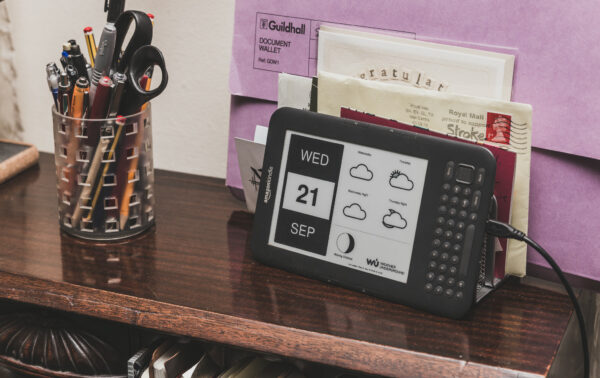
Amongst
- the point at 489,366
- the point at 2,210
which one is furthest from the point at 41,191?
the point at 489,366

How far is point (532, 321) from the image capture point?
63 cm

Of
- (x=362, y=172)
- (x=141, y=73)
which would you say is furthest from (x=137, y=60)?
(x=362, y=172)

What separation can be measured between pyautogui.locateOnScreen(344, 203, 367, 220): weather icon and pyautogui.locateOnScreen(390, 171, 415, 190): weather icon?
39 mm

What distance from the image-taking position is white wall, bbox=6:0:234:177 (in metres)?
0.90

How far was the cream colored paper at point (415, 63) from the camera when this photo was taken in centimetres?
66

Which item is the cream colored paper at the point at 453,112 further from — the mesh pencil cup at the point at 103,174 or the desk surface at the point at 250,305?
the mesh pencil cup at the point at 103,174

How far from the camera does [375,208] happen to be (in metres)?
0.65

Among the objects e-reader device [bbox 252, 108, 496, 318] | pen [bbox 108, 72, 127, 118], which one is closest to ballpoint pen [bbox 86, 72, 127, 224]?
pen [bbox 108, 72, 127, 118]

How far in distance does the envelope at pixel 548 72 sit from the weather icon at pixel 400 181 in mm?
131

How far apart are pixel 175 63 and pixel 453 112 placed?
418 millimetres

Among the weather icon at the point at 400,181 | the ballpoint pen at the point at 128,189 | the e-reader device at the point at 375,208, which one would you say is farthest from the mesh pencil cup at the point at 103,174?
the weather icon at the point at 400,181

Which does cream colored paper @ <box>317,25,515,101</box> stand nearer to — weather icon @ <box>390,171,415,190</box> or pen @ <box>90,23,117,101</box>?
weather icon @ <box>390,171,415,190</box>

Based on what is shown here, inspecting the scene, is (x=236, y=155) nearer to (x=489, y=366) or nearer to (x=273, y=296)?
(x=273, y=296)

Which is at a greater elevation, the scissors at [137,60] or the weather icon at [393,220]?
the scissors at [137,60]
